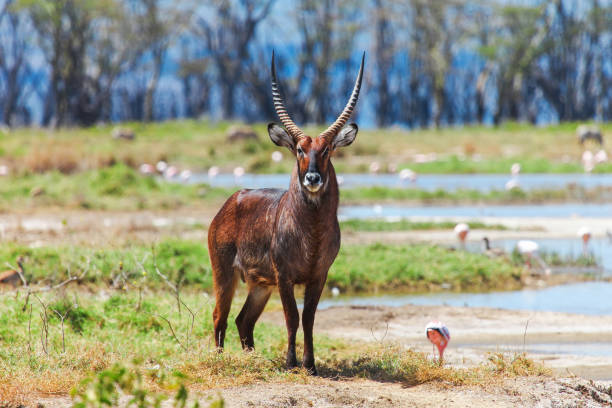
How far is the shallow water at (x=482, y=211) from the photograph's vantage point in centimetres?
2066

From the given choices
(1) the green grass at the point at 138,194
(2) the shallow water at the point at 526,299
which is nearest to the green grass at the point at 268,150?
(1) the green grass at the point at 138,194

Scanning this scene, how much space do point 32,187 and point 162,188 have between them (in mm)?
3333

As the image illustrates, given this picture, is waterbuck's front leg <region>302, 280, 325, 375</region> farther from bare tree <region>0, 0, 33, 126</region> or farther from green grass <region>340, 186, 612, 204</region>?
bare tree <region>0, 0, 33, 126</region>

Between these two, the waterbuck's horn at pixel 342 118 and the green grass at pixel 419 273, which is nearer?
the waterbuck's horn at pixel 342 118

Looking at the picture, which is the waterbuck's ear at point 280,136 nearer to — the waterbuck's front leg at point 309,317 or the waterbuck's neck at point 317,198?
the waterbuck's neck at point 317,198

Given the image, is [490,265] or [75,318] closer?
[75,318]

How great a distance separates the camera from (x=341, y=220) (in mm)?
18344

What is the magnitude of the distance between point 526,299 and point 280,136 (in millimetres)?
5922

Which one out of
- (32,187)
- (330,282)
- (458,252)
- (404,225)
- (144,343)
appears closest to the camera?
(144,343)

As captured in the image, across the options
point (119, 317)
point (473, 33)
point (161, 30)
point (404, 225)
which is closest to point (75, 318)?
point (119, 317)

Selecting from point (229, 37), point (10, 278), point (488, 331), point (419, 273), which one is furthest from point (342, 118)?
point (229, 37)

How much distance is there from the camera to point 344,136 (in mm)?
6883

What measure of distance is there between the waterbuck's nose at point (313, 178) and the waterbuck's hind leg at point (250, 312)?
1.56m

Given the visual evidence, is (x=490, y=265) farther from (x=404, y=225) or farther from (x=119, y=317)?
(x=119, y=317)
